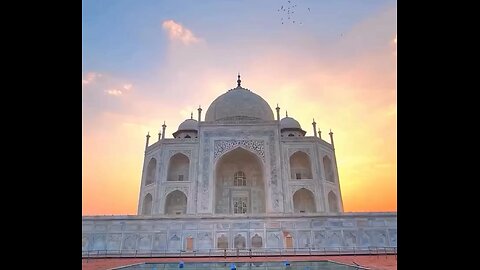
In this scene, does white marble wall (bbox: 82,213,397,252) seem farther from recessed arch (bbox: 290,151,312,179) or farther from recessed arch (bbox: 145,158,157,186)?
recessed arch (bbox: 145,158,157,186)

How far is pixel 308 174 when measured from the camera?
70.4 feet

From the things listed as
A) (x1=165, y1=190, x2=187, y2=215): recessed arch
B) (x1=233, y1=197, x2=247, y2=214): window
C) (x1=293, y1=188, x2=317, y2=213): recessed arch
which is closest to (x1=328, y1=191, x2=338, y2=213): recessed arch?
(x1=293, y1=188, x2=317, y2=213): recessed arch

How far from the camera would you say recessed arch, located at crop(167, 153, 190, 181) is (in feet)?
70.1

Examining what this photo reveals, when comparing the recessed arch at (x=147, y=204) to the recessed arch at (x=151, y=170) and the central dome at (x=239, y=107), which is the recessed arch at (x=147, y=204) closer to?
the recessed arch at (x=151, y=170)

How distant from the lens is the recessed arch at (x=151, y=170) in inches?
859

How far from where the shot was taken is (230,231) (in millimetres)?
14117

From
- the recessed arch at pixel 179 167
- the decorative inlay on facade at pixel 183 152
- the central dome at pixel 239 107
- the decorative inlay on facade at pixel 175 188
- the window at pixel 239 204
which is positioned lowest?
the window at pixel 239 204

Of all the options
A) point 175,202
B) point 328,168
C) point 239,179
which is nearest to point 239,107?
point 239,179

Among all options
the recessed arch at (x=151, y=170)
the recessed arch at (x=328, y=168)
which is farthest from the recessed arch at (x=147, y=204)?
the recessed arch at (x=328, y=168)

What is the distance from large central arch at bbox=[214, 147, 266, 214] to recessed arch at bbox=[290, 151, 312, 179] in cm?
223

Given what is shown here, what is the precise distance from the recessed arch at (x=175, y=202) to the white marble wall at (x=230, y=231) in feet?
18.7

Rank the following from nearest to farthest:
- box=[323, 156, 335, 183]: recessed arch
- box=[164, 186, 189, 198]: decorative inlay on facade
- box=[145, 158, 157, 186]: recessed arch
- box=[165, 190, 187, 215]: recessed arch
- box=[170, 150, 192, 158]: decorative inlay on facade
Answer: box=[164, 186, 189, 198]: decorative inlay on facade
box=[165, 190, 187, 215]: recessed arch
box=[170, 150, 192, 158]: decorative inlay on facade
box=[323, 156, 335, 183]: recessed arch
box=[145, 158, 157, 186]: recessed arch
